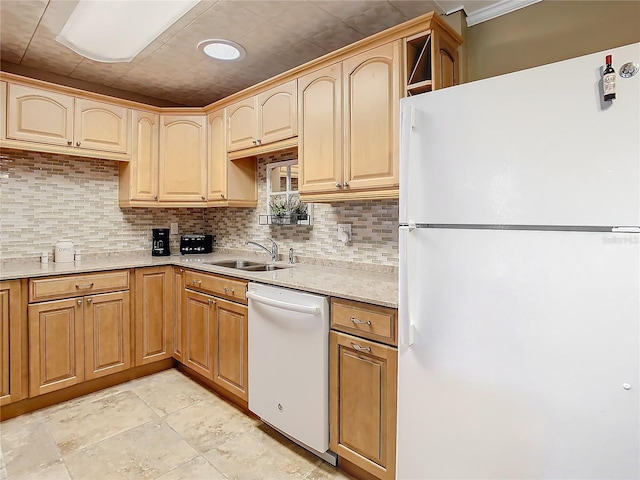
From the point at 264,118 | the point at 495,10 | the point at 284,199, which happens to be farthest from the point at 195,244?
the point at 495,10

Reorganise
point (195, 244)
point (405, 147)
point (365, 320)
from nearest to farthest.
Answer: point (405, 147)
point (365, 320)
point (195, 244)

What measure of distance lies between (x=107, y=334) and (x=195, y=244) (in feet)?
3.61

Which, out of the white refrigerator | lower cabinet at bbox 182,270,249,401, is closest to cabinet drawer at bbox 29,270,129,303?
lower cabinet at bbox 182,270,249,401

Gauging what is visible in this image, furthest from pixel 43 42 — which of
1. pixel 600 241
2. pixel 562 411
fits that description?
pixel 562 411

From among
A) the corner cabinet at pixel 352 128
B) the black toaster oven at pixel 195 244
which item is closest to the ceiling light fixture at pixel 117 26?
the corner cabinet at pixel 352 128

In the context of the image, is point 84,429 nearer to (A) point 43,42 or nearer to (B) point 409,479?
(B) point 409,479

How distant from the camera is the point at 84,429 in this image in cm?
223

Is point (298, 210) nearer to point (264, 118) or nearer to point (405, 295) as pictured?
point (264, 118)

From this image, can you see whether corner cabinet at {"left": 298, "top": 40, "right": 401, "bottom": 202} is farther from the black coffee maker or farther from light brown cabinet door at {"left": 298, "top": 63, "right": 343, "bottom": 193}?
the black coffee maker

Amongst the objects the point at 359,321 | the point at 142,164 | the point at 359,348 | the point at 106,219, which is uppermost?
the point at 142,164

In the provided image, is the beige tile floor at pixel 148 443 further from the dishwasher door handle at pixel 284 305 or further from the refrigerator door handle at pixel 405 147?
the refrigerator door handle at pixel 405 147

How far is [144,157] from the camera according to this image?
3.15 metres

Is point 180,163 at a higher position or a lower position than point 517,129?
higher

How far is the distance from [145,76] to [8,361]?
226 cm
